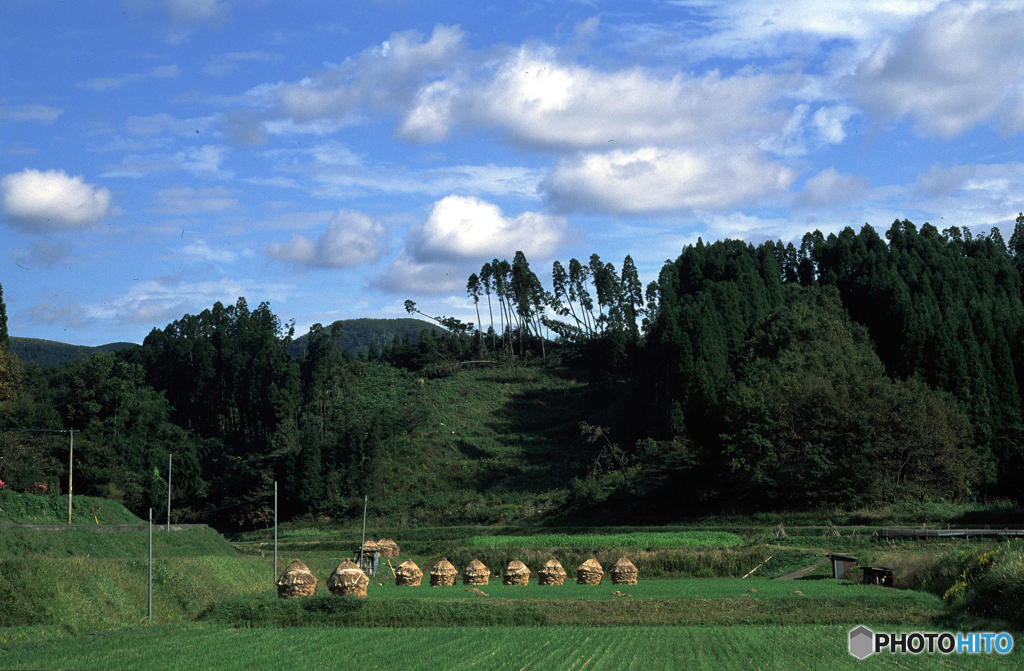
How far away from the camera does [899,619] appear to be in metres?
23.7

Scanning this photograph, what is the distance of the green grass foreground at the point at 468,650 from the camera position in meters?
17.5

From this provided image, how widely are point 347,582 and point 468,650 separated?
Result: 10703 millimetres

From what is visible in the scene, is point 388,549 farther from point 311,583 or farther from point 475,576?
point 311,583

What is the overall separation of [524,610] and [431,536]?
29.9m

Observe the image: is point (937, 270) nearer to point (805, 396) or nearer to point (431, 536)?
point (805, 396)

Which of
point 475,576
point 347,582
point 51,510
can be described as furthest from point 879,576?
point 51,510

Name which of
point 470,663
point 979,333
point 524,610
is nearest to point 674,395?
point 979,333

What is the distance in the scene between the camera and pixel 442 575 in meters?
37.7

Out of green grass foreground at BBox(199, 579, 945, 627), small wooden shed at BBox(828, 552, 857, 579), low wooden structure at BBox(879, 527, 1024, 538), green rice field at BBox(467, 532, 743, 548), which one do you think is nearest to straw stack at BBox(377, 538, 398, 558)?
green rice field at BBox(467, 532, 743, 548)

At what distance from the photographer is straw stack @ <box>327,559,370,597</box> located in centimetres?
2938

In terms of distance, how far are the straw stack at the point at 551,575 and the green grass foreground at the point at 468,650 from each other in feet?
43.5

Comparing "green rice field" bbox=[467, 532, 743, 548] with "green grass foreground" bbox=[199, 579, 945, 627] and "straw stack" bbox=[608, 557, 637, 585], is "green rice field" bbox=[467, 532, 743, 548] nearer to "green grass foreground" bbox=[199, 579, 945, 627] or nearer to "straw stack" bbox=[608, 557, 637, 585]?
"straw stack" bbox=[608, 557, 637, 585]

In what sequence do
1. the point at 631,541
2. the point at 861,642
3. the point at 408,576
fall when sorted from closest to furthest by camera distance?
the point at 861,642 < the point at 408,576 < the point at 631,541

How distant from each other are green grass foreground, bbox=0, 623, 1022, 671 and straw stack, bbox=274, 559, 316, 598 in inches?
231
